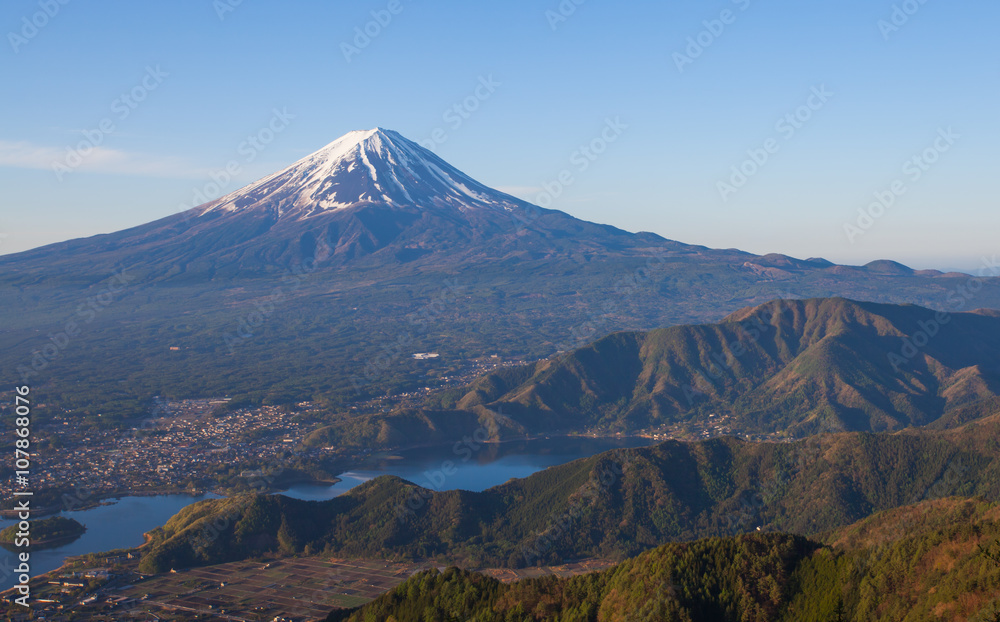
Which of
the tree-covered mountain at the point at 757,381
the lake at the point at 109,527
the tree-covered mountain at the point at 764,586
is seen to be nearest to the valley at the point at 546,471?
the tree-covered mountain at the point at 764,586

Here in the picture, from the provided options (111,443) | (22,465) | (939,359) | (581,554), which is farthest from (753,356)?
(22,465)

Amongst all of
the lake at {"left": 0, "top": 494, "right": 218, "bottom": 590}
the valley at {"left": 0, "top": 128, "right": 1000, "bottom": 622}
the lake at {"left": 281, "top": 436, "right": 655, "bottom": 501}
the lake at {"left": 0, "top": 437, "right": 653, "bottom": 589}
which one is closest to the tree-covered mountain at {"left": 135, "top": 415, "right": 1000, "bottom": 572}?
the valley at {"left": 0, "top": 128, "right": 1000, "bottom": 622}

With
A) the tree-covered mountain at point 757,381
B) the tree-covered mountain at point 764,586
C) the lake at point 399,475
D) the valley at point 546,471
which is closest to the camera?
the tree-covered mountain at point 764,586

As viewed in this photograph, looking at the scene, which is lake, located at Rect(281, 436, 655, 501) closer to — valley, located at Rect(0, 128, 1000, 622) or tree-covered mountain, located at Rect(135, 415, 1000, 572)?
valley, located at Rect(0, 128, 1000, 622)

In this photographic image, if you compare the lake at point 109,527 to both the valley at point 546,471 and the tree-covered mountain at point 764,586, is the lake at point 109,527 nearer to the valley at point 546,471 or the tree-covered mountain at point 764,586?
the valley at point 546,471

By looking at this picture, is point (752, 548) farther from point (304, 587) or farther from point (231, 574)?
point (231, 574)

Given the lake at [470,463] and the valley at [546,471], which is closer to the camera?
the valley at [546,471]

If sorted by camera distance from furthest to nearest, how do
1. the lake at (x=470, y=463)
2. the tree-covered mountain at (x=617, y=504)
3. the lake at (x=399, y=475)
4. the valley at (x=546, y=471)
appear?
1. the lake at (x=470, y=463)
2. the lake at (x=399, y=475)
3. the tree-covered mountain at (x=617, y=504)
4. the valley at (x=546, y=471)

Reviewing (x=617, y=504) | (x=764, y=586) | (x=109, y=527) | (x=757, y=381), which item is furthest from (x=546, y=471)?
(x=757, y=381)
